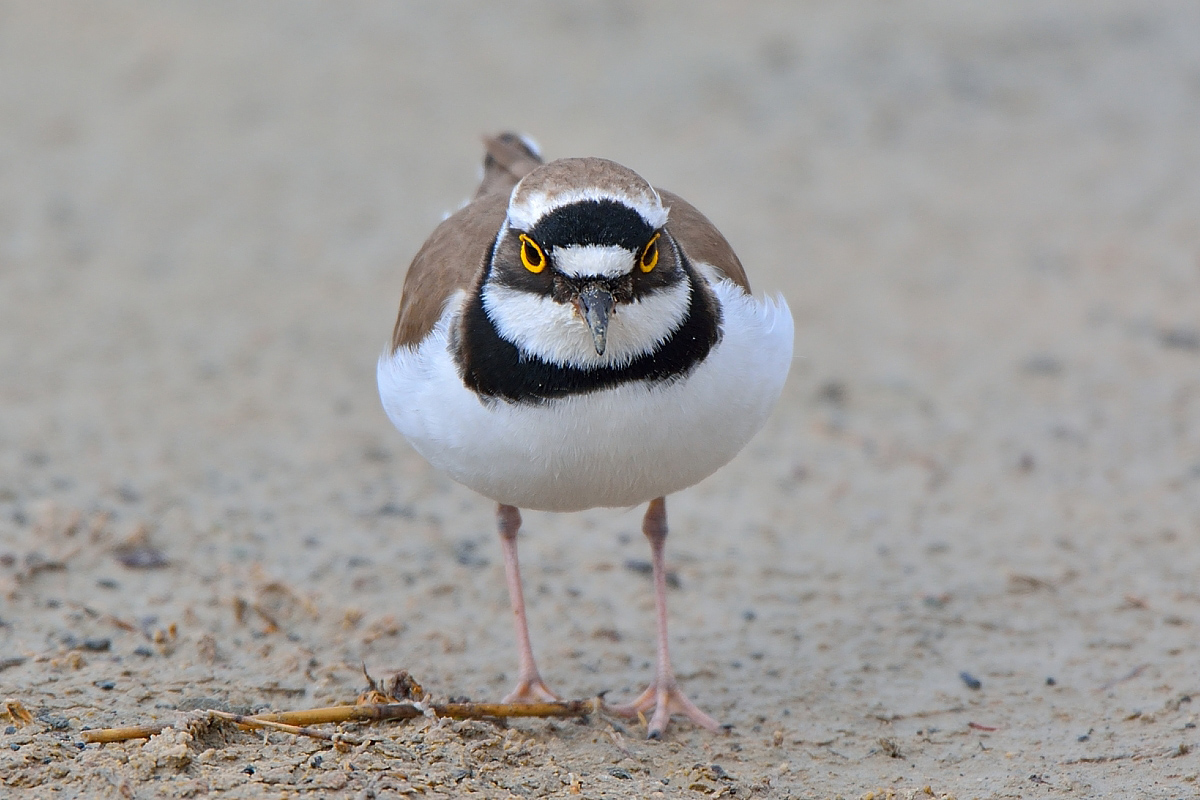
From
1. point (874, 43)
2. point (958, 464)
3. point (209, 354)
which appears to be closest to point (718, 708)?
point (958, 464)

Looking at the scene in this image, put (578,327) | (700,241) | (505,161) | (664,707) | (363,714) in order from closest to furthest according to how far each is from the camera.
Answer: (578,327) < (363,714) < (700,241) < (664,707) < (505,161)

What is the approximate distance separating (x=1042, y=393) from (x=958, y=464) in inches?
38.0

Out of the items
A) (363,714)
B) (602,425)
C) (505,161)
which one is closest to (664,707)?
(363,714)

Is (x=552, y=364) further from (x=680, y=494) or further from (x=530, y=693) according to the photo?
(x=680, y=494)

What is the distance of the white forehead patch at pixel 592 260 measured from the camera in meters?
3.89

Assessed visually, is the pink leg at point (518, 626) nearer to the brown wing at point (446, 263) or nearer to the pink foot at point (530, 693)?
the pink foot at point (530, 693)

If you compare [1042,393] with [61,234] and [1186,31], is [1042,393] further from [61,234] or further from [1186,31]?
[61,234]

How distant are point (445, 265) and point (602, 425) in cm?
103

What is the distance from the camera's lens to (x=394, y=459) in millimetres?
7152

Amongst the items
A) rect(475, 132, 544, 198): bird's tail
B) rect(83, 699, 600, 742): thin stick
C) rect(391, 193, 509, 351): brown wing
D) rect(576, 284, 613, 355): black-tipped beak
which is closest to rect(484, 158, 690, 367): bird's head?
rect(576, 284, 613, 355): black-tipped beak

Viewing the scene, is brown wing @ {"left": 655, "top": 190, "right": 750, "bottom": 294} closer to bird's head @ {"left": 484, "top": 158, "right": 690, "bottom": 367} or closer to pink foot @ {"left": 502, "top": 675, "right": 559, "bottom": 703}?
bird's head @ {"left": 484, "top": 158, "right": 690, "bottom": 367}

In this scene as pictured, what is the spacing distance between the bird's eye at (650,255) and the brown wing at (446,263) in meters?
0.64

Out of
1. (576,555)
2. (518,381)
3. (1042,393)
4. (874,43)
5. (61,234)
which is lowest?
(518,381)

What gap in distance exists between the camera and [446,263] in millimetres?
4777
